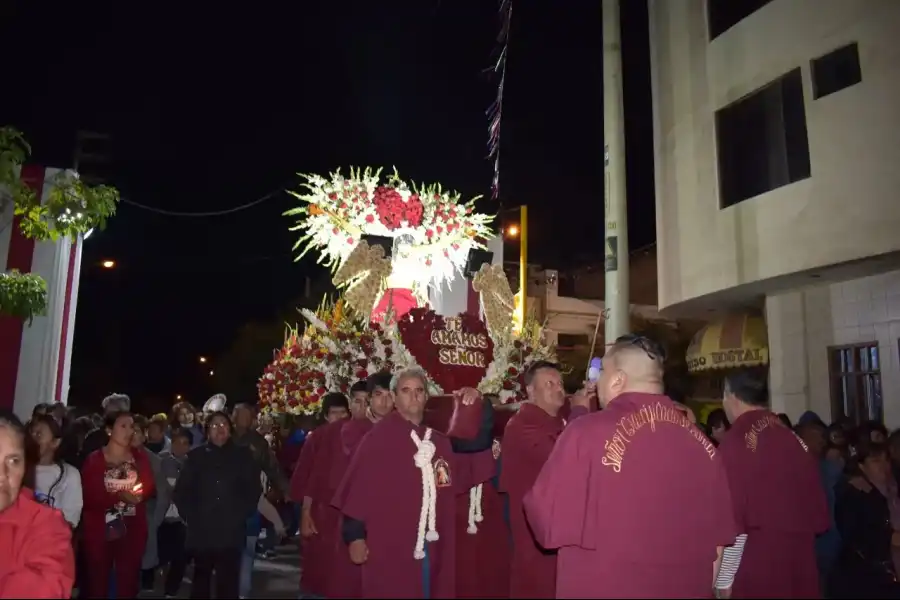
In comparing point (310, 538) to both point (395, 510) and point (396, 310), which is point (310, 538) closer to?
point (395, 510)

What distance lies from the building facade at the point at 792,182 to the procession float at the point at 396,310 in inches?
177

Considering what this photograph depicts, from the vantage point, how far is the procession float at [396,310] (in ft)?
24.0

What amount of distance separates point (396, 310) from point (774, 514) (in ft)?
15.3

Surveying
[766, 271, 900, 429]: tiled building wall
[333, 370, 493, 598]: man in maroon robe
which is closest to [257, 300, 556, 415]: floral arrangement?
[333, 370, 493, 598]: man in maroon robe

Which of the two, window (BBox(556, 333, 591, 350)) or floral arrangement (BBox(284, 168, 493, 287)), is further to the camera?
window (BBox(556, 333, 591, 350))

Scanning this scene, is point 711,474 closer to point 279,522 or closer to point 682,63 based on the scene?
point 279,522

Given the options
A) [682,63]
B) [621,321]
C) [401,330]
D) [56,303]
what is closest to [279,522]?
[401,330]

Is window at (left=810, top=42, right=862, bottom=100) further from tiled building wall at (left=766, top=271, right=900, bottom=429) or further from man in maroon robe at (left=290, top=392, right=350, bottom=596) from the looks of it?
man in maroon robe at (left=290, top=392, right=350, bottom=596)

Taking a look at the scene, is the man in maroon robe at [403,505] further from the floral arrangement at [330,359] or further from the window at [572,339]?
the window at [572,339]

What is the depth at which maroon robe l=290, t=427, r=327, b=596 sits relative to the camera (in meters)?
6.12

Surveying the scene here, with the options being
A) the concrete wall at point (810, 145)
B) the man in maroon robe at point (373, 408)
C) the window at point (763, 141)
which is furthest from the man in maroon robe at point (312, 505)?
the window at point (763, 141)

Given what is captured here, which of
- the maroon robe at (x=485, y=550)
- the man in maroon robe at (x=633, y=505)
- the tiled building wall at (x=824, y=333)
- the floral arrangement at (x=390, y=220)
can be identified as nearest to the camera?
the man in maroon robe at (x=633, y=505)

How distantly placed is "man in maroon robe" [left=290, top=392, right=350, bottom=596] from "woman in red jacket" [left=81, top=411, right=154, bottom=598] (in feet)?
4.16

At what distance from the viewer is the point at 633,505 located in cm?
291
